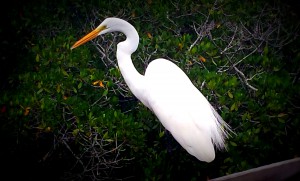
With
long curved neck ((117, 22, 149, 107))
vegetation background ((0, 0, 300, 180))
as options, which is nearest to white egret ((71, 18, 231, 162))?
long curved neck ((117, 22, 149, 107))

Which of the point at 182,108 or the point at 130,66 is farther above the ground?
the point at 130,66

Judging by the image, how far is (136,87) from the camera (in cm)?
206

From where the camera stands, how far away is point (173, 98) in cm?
205

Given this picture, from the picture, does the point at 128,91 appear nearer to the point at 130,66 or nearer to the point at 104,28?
the point at 130,66

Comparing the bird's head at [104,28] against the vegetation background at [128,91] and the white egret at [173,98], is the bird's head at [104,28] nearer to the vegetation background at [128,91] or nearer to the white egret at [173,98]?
the white egret at [173,98]

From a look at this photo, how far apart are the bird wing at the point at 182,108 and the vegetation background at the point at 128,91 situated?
19cm

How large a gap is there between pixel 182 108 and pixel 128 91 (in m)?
0.41

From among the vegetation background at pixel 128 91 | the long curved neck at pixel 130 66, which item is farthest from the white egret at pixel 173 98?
the vegetation background at pixel 128 91

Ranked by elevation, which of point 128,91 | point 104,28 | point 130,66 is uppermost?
point 104,28

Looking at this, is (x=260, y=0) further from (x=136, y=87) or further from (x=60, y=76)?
(x=60, y=76)

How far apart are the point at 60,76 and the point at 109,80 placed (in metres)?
0.30

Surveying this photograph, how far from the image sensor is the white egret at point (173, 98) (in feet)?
6.49

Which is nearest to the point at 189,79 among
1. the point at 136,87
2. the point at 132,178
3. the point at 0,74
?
the point at 136,87

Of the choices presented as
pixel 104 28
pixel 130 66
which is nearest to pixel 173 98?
pixel 130 66
